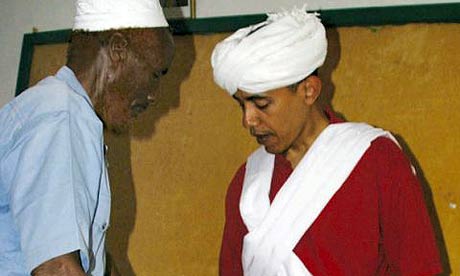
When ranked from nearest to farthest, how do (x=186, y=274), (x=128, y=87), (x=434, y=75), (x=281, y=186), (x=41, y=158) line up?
(x=41, y=158)
(x=128, y=87)
(x=281, y=186)
(x=434, y=75)
(x=186, y=274)

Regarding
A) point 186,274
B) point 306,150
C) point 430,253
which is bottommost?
point 186,274

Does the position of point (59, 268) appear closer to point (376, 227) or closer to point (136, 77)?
point (136, 77)

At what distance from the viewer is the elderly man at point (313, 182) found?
1441 mm

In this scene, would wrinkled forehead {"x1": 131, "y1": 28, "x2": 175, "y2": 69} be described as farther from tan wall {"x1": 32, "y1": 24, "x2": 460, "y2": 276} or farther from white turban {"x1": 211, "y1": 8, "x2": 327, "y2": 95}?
tan wall {"x1": 32, "y1": 24, "x2": 460, "y2": 276}

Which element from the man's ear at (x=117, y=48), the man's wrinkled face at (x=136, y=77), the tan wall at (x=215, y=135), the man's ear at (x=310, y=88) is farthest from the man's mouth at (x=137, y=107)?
the tan wall at (x=215, y=135)

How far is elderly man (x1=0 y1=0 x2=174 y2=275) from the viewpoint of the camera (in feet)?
3.70

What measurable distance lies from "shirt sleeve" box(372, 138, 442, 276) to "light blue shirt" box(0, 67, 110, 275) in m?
0.59

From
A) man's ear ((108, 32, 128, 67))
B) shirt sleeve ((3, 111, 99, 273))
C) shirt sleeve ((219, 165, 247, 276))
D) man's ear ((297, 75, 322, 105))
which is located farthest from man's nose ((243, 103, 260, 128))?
shirt sleeve ((3, 111, 99, 273))

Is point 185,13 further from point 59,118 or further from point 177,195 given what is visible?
point 59,118

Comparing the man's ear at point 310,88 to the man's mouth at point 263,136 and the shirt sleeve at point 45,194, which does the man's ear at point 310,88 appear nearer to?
the man's mouth at point 263,136

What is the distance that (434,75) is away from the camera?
1.90m

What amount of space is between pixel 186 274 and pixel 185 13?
840 mm

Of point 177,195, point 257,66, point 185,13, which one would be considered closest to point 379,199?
point 257,66

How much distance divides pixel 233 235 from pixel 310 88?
0.41m
